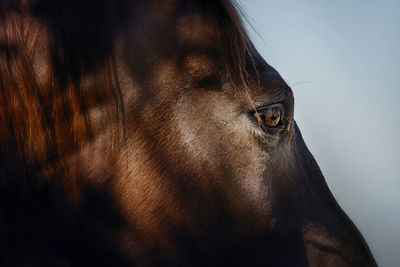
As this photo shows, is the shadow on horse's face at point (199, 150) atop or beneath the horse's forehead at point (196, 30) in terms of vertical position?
beneath

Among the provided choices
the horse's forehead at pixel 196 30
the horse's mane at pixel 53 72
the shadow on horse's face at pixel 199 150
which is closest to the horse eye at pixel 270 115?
the shadow on horse's face at pixel 199 150

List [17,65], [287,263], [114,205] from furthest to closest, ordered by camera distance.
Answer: [287,263]
[114,205]
[17,65]

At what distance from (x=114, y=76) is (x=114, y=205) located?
262 millimetres

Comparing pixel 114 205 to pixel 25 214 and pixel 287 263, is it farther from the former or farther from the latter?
pixel 287 263

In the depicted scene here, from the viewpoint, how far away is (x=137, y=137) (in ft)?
3.05

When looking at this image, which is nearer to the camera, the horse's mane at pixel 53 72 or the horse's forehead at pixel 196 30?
the horse's mane at pixel 53 72

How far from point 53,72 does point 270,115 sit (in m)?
0.46

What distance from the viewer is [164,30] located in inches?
37.1

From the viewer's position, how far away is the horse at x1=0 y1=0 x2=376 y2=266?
2.85 feet

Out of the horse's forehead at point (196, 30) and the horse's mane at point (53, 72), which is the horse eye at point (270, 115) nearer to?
the horse's forehead at point (196, 30)

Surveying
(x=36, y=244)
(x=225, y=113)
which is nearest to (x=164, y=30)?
(x=225, y=113)

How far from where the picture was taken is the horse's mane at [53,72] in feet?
2.75

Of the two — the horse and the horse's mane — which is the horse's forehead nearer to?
the horse

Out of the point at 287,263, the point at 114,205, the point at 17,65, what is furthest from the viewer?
the point at 287,263
